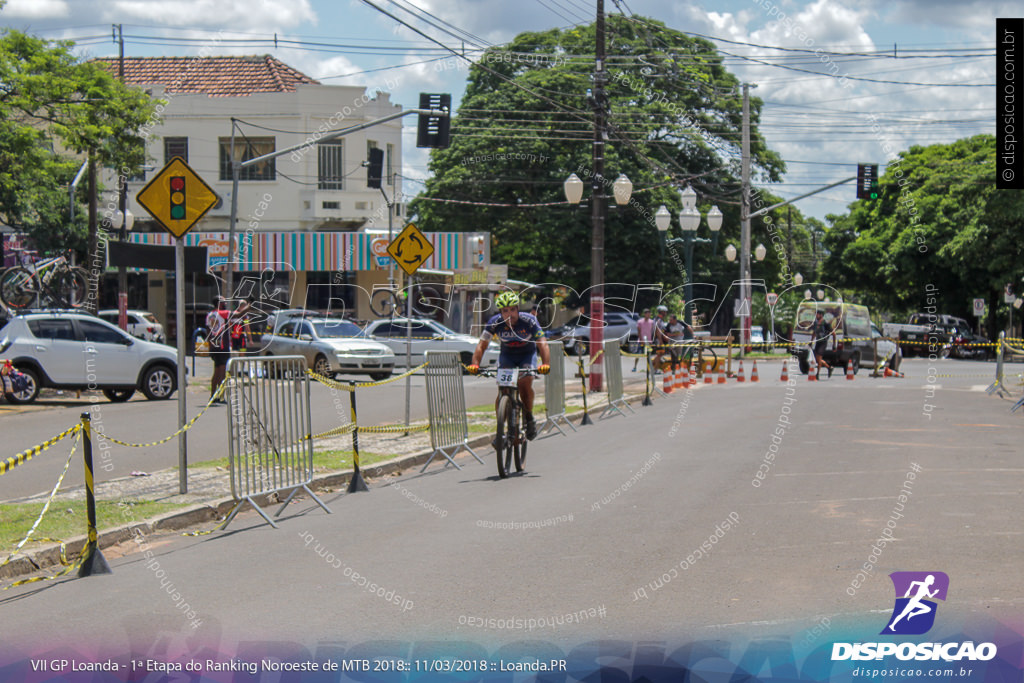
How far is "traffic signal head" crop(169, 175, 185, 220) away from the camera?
10.4 meters

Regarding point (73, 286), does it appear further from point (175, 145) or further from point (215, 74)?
point (215, 74)

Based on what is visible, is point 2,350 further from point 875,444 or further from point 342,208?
point 342,208

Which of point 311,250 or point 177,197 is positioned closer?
Result: point 177,197

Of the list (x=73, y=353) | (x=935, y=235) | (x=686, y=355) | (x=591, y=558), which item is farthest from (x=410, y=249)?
(x=935, y=235)

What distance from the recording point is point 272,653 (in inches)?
212

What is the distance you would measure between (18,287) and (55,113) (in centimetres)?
386

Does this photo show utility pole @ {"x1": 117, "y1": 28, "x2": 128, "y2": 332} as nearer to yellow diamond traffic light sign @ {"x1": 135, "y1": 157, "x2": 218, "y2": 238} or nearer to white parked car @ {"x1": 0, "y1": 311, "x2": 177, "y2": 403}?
white parked car @ {"x1": 0, "y1": 311, "x2": 177, "y2": 403}

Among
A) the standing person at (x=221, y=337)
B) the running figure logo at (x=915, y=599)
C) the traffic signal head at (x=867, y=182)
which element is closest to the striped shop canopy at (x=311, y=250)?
the traffic signal head at (x=867, y=182)

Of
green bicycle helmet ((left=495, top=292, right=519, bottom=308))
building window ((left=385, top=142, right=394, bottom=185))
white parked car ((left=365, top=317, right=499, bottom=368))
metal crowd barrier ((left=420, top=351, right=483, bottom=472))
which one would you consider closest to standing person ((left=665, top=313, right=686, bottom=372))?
white parked car ((left=365, top=317, right=499, bottom=368))

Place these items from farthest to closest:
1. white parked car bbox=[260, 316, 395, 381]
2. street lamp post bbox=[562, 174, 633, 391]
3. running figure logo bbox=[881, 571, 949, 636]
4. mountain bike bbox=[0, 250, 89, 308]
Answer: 1. white parked car bbox=[260, 316, 395, 381]
2. mountain bike bbox=[0, 250, 89, 308]
3. street lamp post bbox=[562, 174, 633, 391]
4. running figure logo bbox=[881, 571, 949, 636]

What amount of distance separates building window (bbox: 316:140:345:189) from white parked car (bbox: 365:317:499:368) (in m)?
15.5

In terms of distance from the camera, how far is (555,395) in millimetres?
16844

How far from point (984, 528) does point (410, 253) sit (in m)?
9.99

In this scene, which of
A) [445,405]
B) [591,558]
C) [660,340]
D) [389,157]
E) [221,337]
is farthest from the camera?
[389,157]
